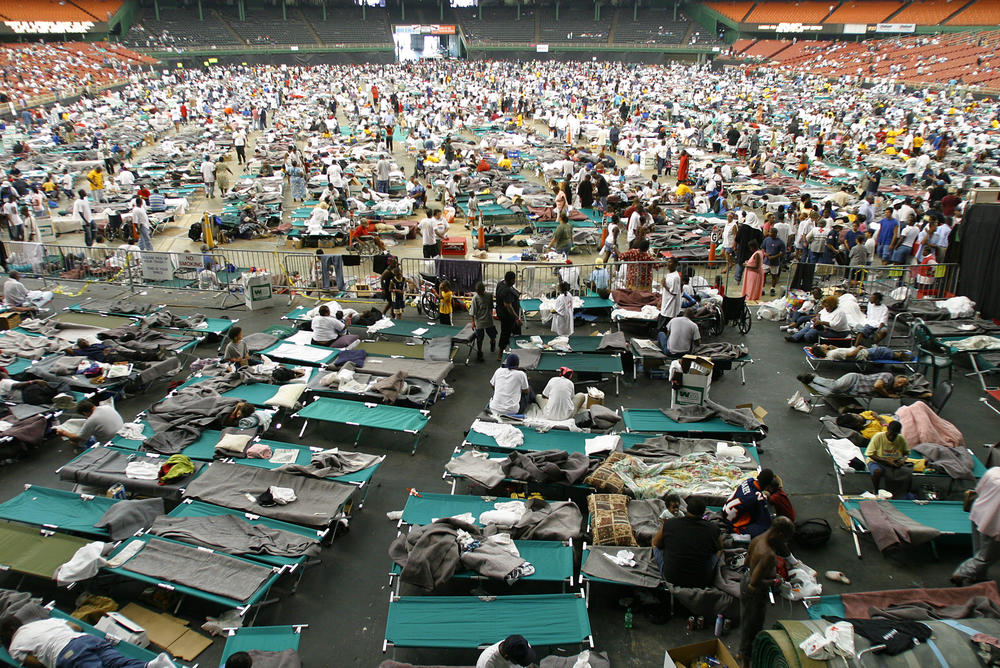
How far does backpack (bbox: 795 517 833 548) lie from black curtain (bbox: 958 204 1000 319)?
790 centimetres

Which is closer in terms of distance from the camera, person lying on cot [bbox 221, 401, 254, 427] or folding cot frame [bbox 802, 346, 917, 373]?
person lying on cot [bbox 221, 401, 254, 427]

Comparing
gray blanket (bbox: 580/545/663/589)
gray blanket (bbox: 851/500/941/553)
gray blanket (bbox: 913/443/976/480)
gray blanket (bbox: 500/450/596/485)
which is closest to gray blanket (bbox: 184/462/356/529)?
gray blanket (bbox: 500/450/596/485)

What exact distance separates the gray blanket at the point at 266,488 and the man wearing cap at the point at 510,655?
255cm

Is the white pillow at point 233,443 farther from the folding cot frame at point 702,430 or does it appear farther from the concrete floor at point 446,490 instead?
the folding cot frame at point 702,430

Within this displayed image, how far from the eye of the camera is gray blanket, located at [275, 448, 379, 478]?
7625 mm

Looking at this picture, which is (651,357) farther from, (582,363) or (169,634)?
(169,634)

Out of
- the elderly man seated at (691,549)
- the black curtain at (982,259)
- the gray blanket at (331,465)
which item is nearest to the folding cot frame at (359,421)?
the gray blanket at (331,465)

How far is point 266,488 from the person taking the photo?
7.43 meters

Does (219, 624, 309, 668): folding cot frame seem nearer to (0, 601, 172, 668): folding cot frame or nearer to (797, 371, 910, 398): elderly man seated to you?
(0, 601, 172, 668): folding cot frame

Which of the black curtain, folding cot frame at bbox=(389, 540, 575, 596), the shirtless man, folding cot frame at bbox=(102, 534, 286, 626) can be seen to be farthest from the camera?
the black curtain

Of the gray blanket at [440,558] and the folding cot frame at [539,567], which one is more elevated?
the gray blanket at [440,558]

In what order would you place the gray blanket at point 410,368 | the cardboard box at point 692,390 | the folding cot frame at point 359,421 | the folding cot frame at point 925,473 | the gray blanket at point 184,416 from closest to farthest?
the folding cot frame at point 925,473, the gray blanket at point 184,416, the folding cot frame at point 359,421, the cardboard box at point 692,390, the gray blanket at point 410,368

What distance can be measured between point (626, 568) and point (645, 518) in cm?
83

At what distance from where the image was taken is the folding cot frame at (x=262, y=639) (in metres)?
5.51
